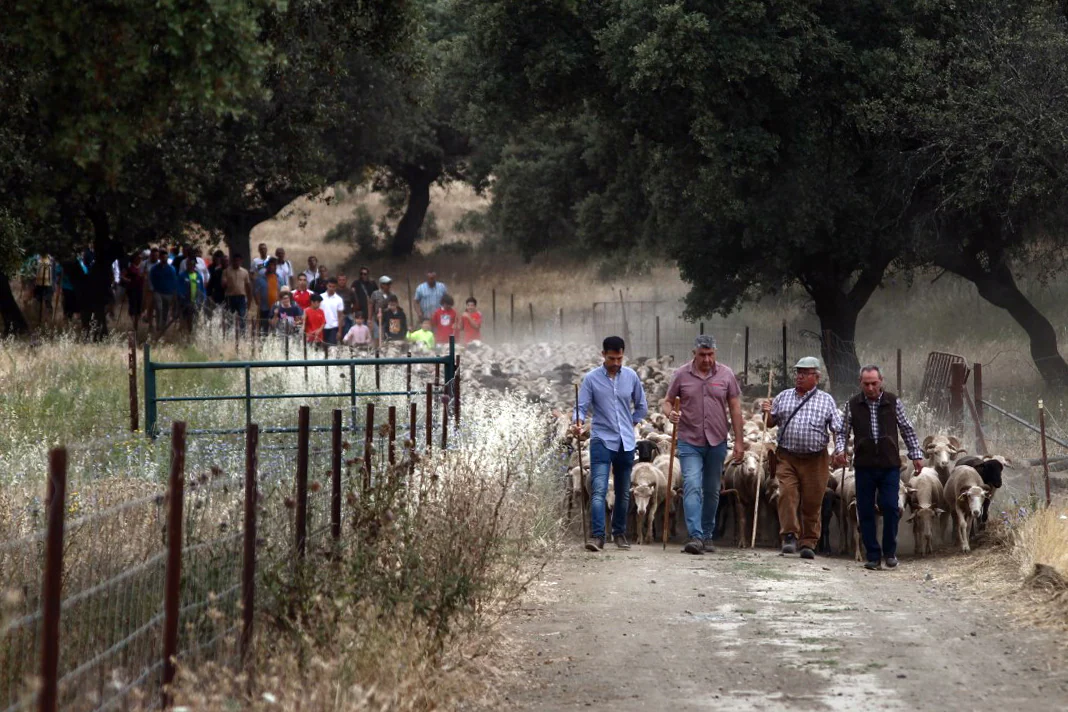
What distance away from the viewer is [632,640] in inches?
392

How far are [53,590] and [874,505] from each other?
10.2 metres

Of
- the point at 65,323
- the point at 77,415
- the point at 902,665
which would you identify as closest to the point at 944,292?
the point at 65,323

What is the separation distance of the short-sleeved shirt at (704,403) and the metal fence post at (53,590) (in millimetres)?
9835

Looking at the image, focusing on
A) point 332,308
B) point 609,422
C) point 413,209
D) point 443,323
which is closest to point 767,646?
point 609,422

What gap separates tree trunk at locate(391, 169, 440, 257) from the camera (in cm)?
5750

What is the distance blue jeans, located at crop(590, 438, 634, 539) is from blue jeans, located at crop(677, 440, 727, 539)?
54 cm

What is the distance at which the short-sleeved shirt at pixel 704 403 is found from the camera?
1459 centimetres

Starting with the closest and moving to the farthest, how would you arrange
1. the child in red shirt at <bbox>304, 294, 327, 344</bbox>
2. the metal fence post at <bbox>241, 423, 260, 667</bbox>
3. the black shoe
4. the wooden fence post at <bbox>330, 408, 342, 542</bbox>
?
the metal fence post at <bbox>241, 423, 260, 667</bbox> < the wooden fence post at <bbox>330, 408, 342, 542</bbox> < the black shoe < the child in red shirt at <bbox>304, 294, 327, 344</bbox>

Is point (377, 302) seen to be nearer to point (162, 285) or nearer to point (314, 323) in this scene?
point (314, 323)

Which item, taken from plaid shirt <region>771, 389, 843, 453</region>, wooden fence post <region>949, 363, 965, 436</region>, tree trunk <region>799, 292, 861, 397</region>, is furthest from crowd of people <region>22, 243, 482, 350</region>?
plaid shirt <region>771, 389, 843, 453</region>

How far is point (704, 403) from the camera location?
14633 millimetres

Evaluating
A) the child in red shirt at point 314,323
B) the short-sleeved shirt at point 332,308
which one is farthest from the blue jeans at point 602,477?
the short-sleeved shirt at point 332,308

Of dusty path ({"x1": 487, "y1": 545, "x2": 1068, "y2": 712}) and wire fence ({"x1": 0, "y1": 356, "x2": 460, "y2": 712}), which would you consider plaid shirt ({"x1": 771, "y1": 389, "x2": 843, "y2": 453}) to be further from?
wire fence ({"x1": 0, "y1": 356, "x2": 460, "y2": 712})

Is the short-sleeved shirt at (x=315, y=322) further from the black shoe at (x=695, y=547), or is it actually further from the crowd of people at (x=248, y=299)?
the black shoe at (x=695, y=547)
